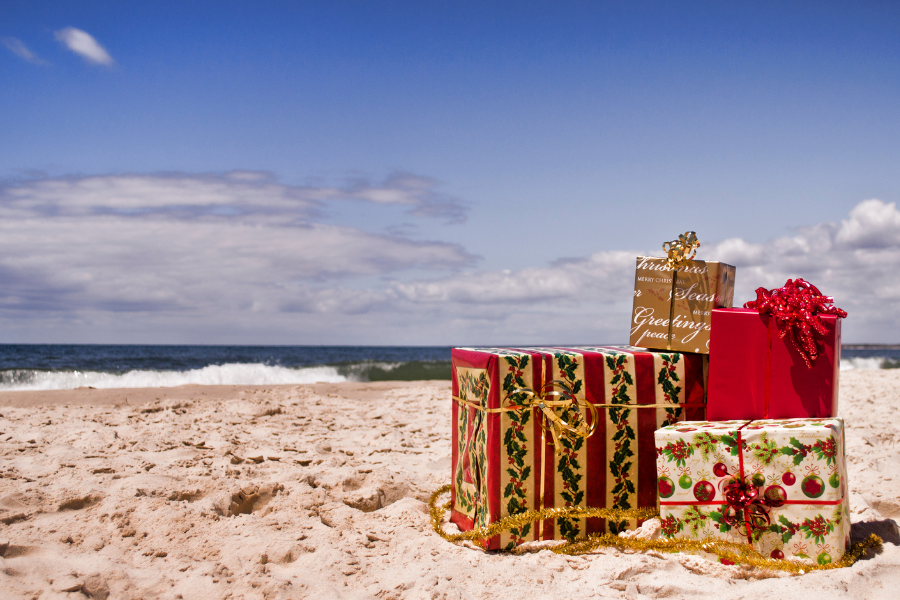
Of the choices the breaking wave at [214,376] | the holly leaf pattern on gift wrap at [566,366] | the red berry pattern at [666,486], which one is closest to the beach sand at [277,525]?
the red berry pattern at [666,486]

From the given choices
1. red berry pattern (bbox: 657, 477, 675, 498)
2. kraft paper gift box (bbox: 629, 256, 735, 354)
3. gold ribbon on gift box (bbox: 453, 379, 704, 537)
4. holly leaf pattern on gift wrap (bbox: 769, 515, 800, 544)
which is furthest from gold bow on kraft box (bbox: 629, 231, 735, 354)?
holly leaf pattern on gift wrap (bbox: 769, 515, 800, 544)

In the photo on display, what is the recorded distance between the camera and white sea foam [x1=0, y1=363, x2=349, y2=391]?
1204 centimetres

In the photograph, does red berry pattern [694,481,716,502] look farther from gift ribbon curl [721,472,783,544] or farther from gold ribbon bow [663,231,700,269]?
gold ribbon bow [663,231,700,269]

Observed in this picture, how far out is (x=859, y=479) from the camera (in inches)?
148

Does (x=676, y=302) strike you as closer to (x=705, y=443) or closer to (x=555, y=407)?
(x=705, y=443)

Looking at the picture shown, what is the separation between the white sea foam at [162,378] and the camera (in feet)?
39.5

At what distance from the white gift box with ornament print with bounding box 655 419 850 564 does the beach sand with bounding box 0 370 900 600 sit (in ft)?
0.48

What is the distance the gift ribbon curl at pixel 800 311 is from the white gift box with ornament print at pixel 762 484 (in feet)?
1.17

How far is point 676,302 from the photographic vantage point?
2.96m

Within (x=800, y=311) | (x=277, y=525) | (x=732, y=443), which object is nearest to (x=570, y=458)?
(x=732, y=443)

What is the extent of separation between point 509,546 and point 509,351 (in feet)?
3.07

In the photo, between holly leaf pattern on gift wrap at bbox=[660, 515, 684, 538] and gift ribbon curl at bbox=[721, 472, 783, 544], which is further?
holly leaf pattern on gift wrap at bbox=[660, 515, 684, 538]

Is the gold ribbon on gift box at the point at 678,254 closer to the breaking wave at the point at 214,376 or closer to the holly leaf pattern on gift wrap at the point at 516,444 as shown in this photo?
the holly leaf pattern on gift wrap at the point at 516,444

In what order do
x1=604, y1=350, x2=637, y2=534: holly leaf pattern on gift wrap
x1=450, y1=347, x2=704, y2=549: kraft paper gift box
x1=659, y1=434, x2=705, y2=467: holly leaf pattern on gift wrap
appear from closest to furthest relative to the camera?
x1=659, y1=434, x2=705, y2=467: holly leaf pattern on gift wrap
x1=450, y1=347, x2=704, y2=549: kraft paper gift box
x1=604, y1=350, x2=637, y2=534: holly leaf pattern on gift wrap
